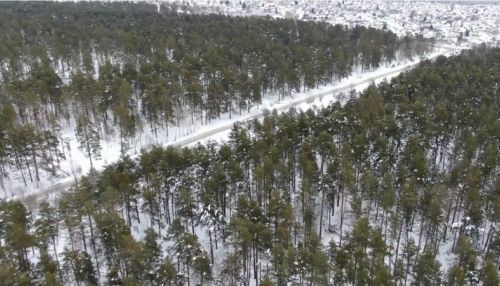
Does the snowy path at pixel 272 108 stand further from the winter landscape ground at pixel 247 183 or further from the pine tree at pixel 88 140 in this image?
the pine tree at pixel 88 140

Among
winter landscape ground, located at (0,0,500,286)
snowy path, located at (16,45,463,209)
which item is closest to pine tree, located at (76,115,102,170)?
winter landscape ground, located at (0,0,500,286)

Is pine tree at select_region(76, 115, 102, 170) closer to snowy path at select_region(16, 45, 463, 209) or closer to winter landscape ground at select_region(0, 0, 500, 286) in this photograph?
winter landscape ground at select_region(0, 0, 500, 286)

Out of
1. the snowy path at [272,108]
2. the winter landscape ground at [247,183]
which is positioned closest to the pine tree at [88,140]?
the winter landscape ground at [247,183]

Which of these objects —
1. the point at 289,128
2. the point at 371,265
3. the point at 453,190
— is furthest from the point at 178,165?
the point at 453,190

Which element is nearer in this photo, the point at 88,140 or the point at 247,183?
the point at 247,183

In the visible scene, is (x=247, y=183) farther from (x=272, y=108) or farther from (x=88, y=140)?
(x=272, y=108)

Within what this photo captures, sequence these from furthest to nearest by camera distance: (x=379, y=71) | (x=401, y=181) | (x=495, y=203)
Answer: (x=379, y=71) → (x=401, y=181) → (x=495, y=203)

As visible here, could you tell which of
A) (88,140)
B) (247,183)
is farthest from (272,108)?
(247,183)

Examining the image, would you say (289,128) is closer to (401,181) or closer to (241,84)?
(401,181)

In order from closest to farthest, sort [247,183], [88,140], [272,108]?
1. [247,183]
2. [88,140]
3. [272,108]

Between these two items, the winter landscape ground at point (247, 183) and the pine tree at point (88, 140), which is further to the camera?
the pine tree at point (88, 140)

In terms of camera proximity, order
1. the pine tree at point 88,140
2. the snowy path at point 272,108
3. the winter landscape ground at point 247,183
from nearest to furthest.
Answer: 1. the winter landscape ground at point 247,183
2. the snowy path at point 272,108
3. the pine tree at point 88,140
